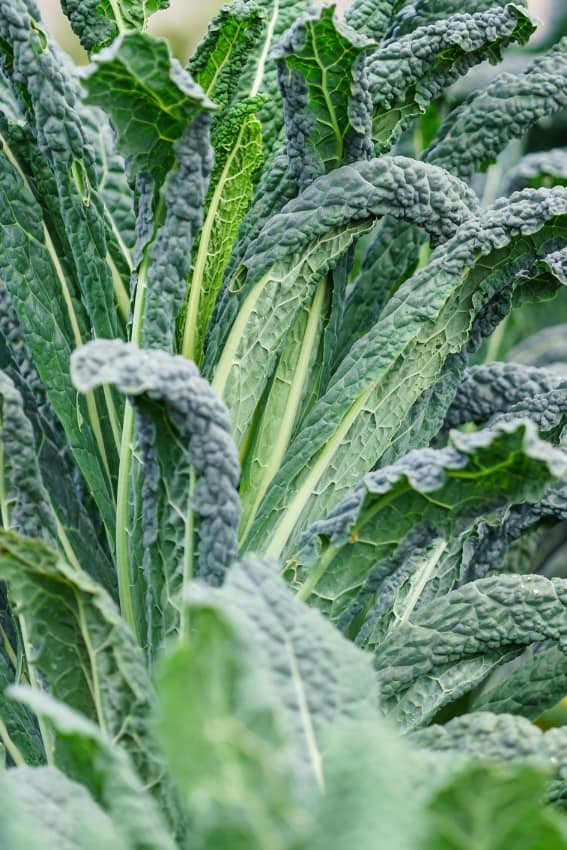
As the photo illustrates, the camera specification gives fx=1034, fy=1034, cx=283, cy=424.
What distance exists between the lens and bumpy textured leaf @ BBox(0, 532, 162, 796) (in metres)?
0.54

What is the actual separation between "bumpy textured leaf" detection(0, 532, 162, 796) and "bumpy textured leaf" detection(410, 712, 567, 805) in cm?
16

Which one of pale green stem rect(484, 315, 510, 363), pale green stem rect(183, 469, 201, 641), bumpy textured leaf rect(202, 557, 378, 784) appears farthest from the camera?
pale green stem rect(484, 315, 510, 363)

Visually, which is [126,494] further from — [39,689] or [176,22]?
[176,22]

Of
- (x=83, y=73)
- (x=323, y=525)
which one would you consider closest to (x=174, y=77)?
(x=83, y=73)

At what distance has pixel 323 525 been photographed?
0.62m

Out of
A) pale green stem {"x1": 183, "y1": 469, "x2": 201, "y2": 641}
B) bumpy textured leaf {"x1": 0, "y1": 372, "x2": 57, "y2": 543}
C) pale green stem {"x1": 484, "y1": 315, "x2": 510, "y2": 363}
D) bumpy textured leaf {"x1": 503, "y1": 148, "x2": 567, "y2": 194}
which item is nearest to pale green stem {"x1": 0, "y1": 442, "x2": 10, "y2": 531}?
bumpy textured leaf {"x1": 0, "y1": 372, "x2": 57, "y2": 543}

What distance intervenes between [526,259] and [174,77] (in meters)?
0.28

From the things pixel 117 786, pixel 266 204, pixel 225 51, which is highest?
pixel 225 51

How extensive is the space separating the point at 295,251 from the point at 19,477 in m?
0.23

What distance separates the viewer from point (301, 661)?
49cm

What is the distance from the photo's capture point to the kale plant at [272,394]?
0.54 metres

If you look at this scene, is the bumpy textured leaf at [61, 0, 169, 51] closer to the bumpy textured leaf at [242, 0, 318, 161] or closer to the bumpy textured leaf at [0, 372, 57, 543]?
the bumpy textured leaf at [242, 0, 318, 161]

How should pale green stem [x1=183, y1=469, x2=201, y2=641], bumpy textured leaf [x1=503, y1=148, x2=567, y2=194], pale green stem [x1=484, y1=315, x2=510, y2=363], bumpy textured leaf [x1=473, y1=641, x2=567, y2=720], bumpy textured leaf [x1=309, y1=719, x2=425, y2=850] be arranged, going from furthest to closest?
pale green stem [x1=484, y1=315, x2=510, y2=363] < bumpy textured leaf [x1=503, y1=148, x2=567, y2=194] < bumpy textured leaf [x1=473, y1=641, x2=567, y2=720] < pale green stem [x1=183, y1=469, x2=201, y2=641] < bumpy textured leaf [x1=309, y1=719, x2=425, y2=850]

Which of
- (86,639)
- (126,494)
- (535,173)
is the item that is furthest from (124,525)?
(535,173)
